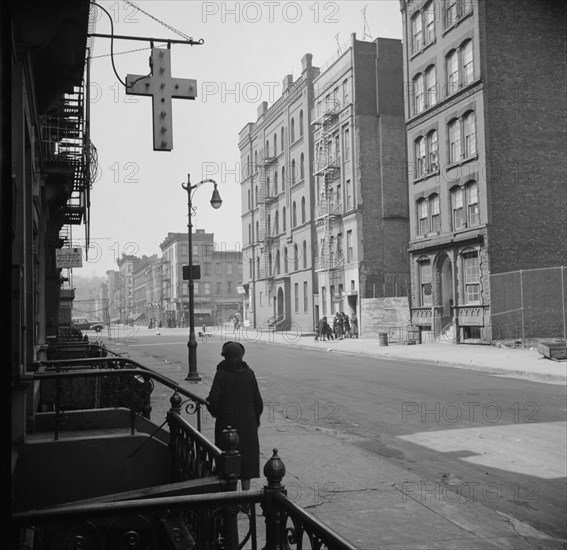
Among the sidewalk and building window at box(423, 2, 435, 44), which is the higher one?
building window at box(423, 2, 435, 44)

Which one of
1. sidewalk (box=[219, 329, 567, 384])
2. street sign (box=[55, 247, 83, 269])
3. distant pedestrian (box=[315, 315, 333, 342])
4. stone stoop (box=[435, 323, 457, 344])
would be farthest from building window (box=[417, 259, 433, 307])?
street sign (box=[55, 247, 83, 269])

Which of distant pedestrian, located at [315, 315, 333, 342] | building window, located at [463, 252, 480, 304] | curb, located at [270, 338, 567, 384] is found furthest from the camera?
distant pedestrian, located at [315, 315, 333, 342]

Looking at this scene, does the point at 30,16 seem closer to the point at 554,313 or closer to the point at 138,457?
the point at 138,457

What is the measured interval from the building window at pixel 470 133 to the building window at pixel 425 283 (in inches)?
262

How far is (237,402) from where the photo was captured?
Result: 700 centimetres

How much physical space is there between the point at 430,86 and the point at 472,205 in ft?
27.2

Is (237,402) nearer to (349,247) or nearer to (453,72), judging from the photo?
(453,72)

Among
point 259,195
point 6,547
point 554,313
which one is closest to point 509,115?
point 554,313

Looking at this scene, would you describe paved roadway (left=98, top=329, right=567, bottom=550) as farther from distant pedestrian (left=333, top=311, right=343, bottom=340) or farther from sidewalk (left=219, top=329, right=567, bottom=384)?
distant pedestrian (left=333, top=311, right=343, bottom=340)

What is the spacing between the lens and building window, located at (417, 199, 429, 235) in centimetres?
3603

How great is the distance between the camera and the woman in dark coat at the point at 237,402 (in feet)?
22.8

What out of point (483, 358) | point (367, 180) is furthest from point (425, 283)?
point (483, 358)

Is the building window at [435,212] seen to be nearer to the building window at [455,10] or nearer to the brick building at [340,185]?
the building window at [455,10]

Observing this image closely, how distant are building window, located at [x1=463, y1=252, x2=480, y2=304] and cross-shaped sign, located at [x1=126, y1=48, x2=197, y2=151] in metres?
27.3
